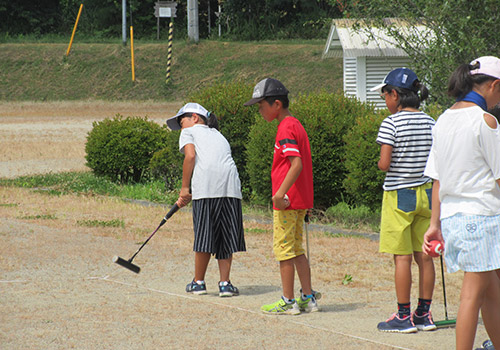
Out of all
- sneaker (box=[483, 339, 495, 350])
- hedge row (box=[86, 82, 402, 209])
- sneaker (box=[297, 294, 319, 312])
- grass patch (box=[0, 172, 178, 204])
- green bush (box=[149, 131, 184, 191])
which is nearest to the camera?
sneaker (box=[483, 339, 495, 350])

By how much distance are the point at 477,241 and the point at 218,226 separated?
2.81 meters

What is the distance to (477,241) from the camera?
145 inches

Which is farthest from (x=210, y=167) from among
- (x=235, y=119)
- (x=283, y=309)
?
(x=235, y=119)

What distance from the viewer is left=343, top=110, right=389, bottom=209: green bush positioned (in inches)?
341

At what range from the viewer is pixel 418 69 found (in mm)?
9250

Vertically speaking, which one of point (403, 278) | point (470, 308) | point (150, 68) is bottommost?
point (403, 278)

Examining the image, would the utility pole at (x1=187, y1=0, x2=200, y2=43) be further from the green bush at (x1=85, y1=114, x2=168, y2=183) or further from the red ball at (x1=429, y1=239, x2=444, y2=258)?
the red ball at (x1=429, y1=239, x2=444, y2=258)

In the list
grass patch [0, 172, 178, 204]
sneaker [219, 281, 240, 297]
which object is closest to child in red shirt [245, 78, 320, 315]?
sneaker [219, 281, 240, 297]

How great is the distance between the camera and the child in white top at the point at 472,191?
3680mm

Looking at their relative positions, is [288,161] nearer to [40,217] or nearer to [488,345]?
[488,345]

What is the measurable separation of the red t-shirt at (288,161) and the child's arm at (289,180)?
0.19ft

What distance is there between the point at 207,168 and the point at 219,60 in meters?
31.9

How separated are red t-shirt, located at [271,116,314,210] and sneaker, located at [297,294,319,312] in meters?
0.72

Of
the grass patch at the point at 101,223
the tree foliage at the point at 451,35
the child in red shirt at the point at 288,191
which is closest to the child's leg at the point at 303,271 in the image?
the child in red shirt at the point at 288,191
